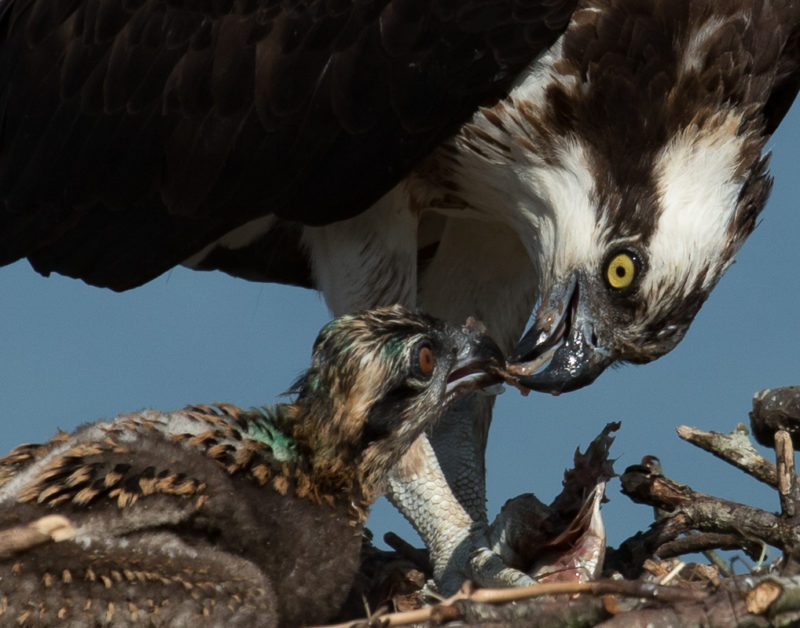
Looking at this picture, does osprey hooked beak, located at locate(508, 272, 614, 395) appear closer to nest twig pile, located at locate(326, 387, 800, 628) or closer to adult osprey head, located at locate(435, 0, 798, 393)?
adult osprey head, located at locate(435, 0, 798, 393)

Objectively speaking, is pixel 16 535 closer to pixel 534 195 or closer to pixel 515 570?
pixel 515 570

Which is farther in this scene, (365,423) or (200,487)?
(365,423)

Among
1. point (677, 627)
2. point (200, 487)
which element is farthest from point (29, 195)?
point (677, 627)

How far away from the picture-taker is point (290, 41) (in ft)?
21.0

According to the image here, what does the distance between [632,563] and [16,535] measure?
2666 millimetres

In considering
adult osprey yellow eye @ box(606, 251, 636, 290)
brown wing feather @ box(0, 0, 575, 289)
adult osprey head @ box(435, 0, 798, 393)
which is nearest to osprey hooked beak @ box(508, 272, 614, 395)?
adult osprey head @ box(435, 0, 798, 393)

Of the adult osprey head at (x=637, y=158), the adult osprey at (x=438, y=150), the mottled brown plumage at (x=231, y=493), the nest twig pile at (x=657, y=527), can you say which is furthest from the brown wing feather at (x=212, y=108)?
the nest twig pile at (x=657, y=527)

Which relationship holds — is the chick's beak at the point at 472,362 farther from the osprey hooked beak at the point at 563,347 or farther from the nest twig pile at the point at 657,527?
the nest twig pile at the point at 657,527

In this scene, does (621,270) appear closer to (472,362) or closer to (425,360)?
(472,362)

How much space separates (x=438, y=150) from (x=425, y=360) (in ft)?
4.05

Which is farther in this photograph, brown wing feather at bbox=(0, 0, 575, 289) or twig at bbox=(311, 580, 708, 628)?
brown wing feather at bbox=(0, 0, 575, 289)

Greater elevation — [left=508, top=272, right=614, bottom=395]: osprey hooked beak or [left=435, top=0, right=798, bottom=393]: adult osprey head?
[left=435, top=0, right=798, bottom=393]: adult osprey head

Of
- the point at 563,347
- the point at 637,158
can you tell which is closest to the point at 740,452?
the point at 563,347

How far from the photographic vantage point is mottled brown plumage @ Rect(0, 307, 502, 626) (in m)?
4.66
